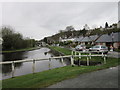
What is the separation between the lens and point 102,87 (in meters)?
4.83

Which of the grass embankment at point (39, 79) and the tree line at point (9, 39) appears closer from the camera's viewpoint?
the grass embankment at point (39, 79)

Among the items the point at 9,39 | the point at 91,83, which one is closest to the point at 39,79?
the point at 91,83

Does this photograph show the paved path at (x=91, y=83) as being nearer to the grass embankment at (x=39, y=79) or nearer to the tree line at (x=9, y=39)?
the grass embankment at (x=39, y=79)

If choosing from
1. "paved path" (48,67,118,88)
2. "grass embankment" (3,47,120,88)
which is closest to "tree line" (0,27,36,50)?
"grass embankment" (3,47,120,88)

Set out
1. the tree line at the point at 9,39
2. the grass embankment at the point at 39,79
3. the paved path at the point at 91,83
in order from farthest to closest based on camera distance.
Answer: the tree line at the point at 9,39 → the grass embankment at the point at 39,79 → the paved path at the point at 91,83

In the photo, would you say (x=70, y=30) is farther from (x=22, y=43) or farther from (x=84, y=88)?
(x=84, y=88)

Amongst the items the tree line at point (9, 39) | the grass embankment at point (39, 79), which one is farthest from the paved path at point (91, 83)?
the tree line at point (9, 39)

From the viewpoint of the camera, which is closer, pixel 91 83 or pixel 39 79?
pixel 91 83

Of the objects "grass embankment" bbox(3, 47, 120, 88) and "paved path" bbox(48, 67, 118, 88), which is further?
"grass embankment" bbox(3, 47, 120, 88)

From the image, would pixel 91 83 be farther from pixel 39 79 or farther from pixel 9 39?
pixel 9 39

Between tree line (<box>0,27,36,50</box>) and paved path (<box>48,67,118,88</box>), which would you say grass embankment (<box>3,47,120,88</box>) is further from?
tree line (<box>0,27,36,50</box>)

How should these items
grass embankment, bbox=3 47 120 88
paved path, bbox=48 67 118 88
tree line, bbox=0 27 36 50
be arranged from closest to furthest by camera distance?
1. paved path, bbox=48 67 118 88
2. grass embankment, bbox=3 47 120 88
3. tree line, bbox=0 27 36 50

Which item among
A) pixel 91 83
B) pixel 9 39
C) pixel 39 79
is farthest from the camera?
pixel 9 39

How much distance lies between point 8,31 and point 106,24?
94.3 metres
